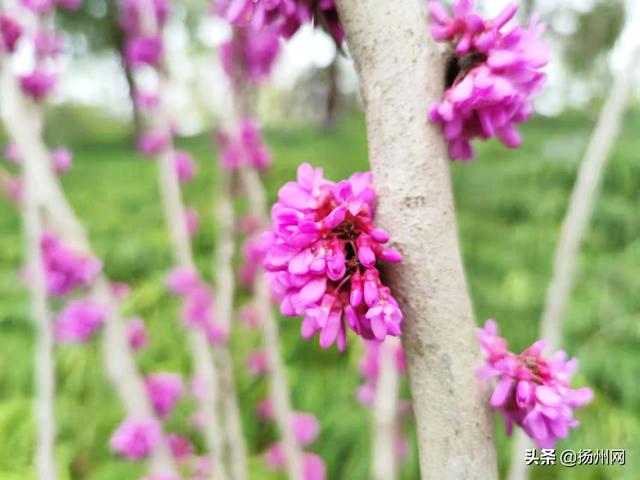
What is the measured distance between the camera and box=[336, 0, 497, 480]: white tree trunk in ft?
1.43

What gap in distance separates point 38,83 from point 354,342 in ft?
5.17

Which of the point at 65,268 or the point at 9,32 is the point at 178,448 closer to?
the point at 65,268

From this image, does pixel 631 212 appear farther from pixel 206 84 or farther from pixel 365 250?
pixel 206 84

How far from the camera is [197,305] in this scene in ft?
4.19

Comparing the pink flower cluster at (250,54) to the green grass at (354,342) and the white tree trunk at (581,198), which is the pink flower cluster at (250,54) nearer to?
the white tree trunk at (581,198)

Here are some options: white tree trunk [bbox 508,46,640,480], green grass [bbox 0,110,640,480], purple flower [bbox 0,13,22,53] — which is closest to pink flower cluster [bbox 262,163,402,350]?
white tree trunk [bbox 508,46,640,480]

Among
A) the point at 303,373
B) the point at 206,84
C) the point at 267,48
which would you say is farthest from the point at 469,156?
the point at 206,84

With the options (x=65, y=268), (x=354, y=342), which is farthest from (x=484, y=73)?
(x=354, y=342)

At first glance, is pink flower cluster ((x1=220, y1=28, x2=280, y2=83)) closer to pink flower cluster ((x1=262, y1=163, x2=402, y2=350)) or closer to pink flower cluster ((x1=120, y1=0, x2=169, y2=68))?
pink flower cluster ((x1=120, y1=0, x2=169, y2=68))

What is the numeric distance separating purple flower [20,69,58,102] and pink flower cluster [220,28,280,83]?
1.15 feet

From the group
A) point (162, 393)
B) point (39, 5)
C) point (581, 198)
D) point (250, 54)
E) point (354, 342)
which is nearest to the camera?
point (581, 198)

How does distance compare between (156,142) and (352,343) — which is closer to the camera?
(156,142)

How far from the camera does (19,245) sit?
3484mm

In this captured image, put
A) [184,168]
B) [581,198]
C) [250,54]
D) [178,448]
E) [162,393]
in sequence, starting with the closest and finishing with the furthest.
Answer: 1. [581,198]
2. [250,54]
3. [162,393]
4. [178,448]
5. [184,168]
